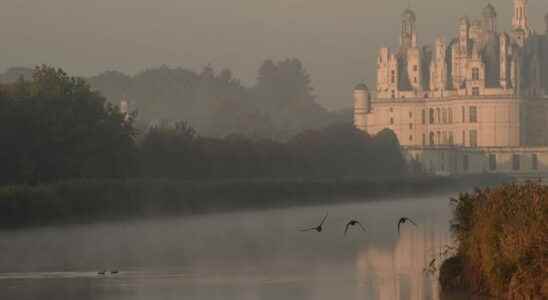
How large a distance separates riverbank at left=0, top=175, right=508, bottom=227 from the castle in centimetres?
6361

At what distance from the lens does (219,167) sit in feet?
311

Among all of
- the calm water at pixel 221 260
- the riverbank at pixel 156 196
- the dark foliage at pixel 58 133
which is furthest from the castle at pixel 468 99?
the calm water at pixel 221 260

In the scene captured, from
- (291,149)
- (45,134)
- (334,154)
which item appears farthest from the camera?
(334,154)

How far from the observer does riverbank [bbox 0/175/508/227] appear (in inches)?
2318

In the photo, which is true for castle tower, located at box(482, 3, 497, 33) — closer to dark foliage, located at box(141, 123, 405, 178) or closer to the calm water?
dark foliage, located at box(141, 123, 405, 178)

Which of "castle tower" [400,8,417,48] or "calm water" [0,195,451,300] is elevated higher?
"castle tower" [400,8,417,48]

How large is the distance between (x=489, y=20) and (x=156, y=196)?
400 feet

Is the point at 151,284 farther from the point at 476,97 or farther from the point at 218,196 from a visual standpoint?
the point at 476,97

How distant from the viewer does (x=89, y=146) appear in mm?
74438

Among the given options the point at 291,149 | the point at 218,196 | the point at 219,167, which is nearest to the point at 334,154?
the point at 291,149

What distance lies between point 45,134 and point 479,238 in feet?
142

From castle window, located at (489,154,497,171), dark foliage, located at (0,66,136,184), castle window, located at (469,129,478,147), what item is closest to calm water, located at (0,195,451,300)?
dark foliage, located at (0,66,136,184)

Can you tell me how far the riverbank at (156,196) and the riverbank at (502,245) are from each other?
2563 centimetres

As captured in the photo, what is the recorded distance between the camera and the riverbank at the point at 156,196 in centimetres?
5888
